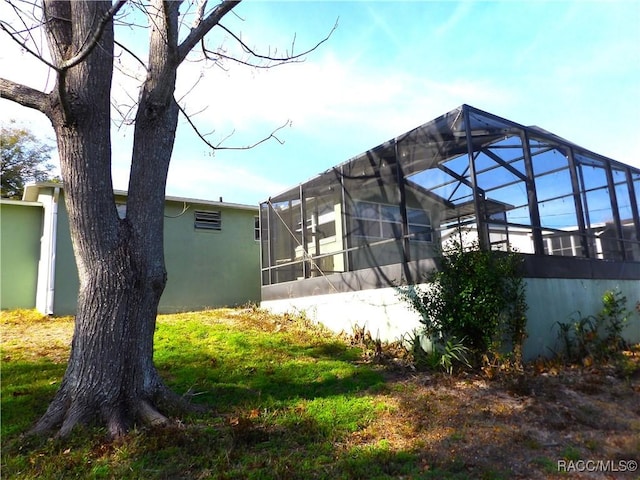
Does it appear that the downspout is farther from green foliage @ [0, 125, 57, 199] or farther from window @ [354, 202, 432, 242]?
green foliage @ [0, 125, 57, 199]

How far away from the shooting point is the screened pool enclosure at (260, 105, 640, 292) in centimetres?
682

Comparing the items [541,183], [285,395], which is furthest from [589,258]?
[285,395]

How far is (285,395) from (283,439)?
112 centimetres

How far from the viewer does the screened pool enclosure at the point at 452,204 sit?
6816mm

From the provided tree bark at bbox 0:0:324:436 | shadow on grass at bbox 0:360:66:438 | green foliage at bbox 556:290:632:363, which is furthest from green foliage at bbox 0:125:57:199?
green foliage at bbox 556:290:632:363

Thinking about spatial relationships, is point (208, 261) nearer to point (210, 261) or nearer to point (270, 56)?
point (210, 261)

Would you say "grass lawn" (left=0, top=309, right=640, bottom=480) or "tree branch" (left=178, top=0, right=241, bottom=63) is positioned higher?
"tree branch" (left=178, top=0, right=241, bottom=63)

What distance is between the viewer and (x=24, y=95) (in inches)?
146

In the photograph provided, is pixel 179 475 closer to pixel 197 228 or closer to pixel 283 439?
pixel 283 439

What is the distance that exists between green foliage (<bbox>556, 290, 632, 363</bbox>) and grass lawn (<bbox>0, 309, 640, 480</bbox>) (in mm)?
419

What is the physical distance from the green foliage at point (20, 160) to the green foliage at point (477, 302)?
18.3 metres

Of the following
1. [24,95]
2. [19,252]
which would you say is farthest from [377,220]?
[19,252]

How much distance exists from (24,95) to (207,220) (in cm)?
877

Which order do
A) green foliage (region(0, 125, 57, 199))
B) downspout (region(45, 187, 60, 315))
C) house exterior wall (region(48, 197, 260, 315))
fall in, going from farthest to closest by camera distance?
green foliage (region(0, 125, 57, 199)) → house exterior wall (region(48, 197, 260, 315)) → downspout (region(45, 187, 60, 315))
